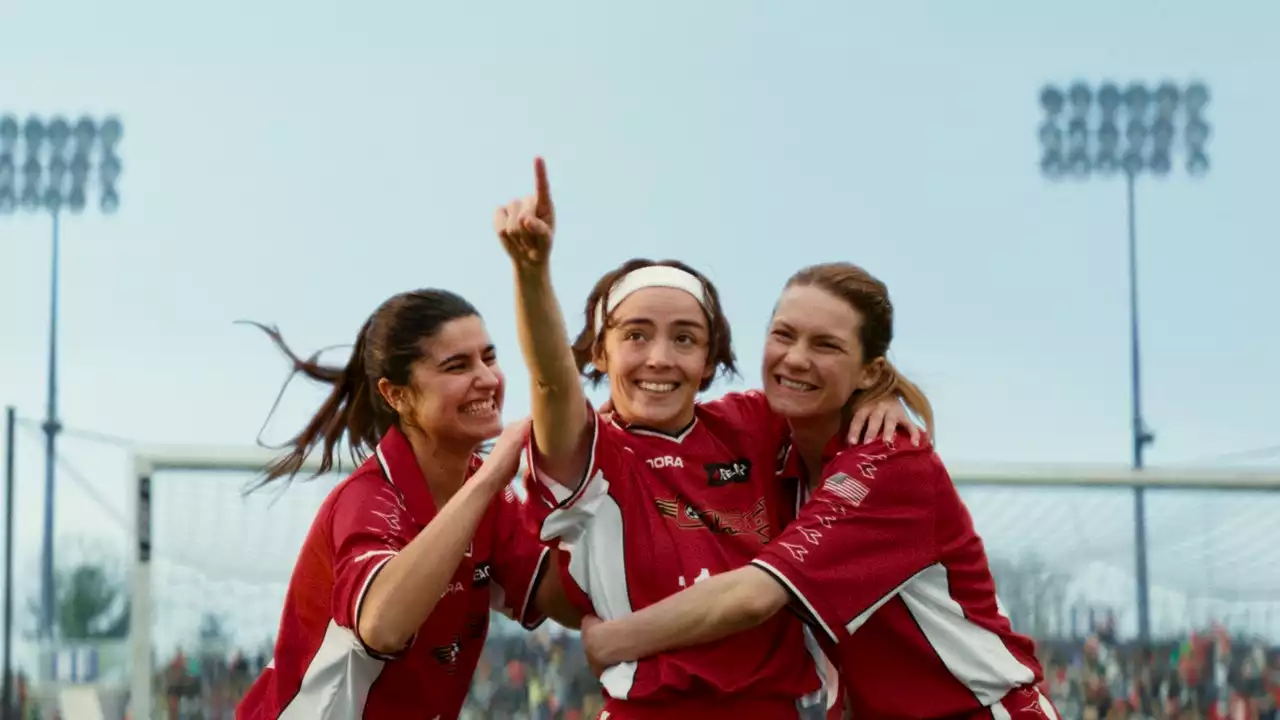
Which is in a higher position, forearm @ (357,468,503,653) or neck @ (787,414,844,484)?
neck @ (787,414,844,484)

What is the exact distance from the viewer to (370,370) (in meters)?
4.04

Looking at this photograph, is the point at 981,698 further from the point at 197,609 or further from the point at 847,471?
the point at 197,609

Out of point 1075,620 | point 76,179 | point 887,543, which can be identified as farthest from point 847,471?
point 76,179

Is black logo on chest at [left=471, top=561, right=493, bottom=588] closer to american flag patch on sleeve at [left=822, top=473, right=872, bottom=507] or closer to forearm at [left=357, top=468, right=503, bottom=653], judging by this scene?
forearm at [left=357, top=468, right=503, bottom=653]

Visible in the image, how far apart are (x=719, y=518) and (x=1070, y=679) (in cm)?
354

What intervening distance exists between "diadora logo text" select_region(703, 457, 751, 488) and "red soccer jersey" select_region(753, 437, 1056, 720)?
0.15m

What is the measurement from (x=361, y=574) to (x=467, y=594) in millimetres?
387


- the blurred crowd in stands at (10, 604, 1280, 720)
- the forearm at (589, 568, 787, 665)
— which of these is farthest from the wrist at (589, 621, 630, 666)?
the blurred crowd in stands at (10, 604, 1280, 720)

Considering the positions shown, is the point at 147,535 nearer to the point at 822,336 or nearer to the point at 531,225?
the point at 822,336

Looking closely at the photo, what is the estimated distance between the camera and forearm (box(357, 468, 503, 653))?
3.46 m

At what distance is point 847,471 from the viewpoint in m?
3.55

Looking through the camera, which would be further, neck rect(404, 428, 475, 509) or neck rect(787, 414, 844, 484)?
neck rect(404, 428, 475, 509)

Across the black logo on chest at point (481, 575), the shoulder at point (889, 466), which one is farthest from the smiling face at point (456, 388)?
the shoulder at point (889, 466)

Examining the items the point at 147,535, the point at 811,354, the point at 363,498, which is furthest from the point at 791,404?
the point at 147,535
